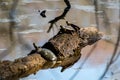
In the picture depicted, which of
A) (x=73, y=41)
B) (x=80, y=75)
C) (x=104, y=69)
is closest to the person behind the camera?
(x=73, y=41)

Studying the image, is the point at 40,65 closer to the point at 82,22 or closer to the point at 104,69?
the point at 104,69

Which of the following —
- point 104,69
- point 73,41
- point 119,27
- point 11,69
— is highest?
point 11,69

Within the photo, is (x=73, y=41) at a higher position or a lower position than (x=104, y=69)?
higher

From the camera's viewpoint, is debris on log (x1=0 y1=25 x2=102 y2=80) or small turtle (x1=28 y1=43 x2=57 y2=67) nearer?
debris on log (x1=0 y1=25 x2=102 y2=80)

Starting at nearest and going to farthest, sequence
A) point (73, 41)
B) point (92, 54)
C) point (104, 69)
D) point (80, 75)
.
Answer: point (73, 41) → point (80, 75) → point (104, 69) → point (92, 54)

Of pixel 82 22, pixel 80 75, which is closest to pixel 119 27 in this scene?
pixel 82 22

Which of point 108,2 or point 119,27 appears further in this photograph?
point 108,2

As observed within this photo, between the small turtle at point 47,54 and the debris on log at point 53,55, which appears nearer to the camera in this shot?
the debris on log at point 53,55
